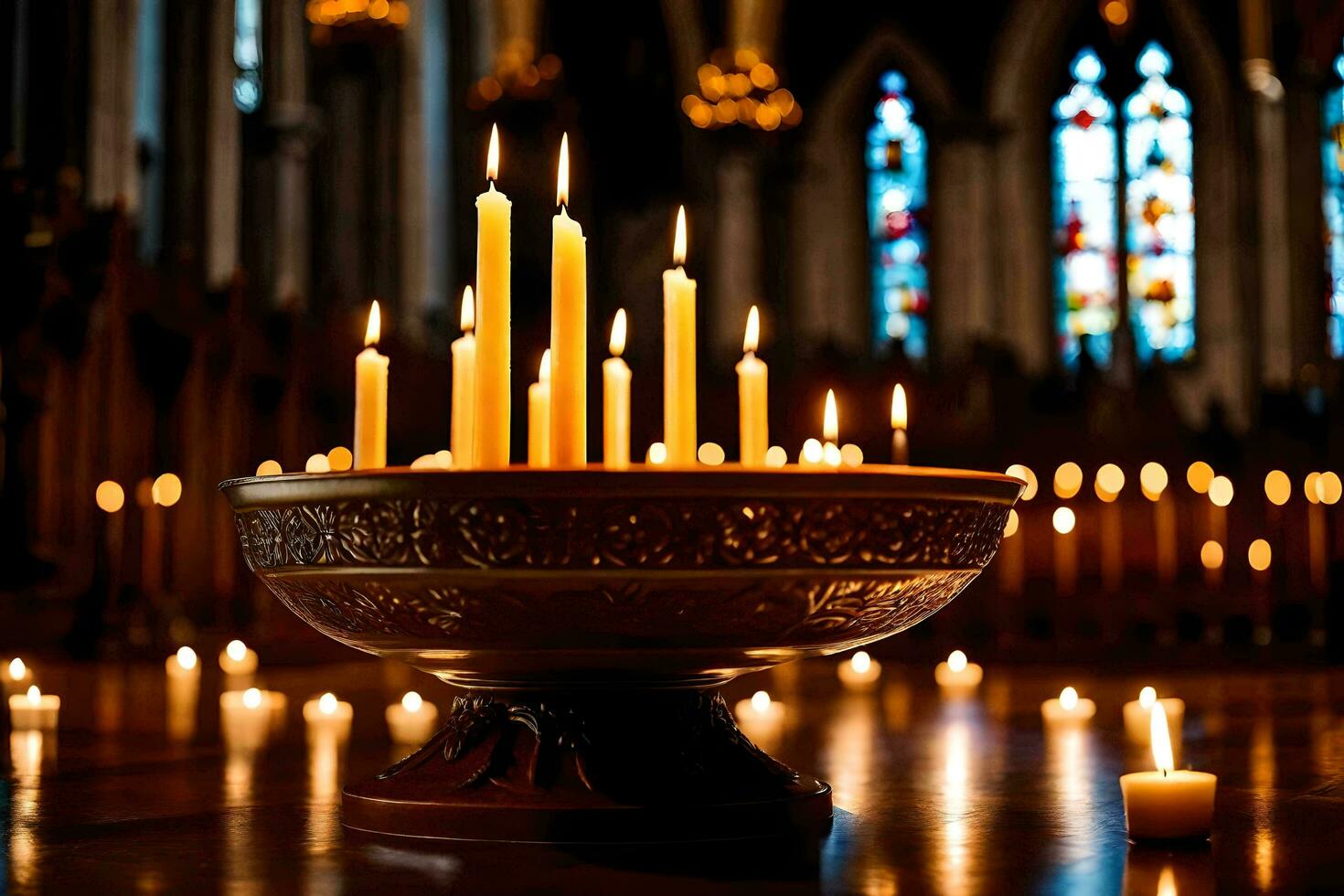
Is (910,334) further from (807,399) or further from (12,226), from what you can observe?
(12,226)

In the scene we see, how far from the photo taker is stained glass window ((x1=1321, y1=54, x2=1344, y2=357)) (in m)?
17.4

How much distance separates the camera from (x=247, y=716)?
398 centimetres

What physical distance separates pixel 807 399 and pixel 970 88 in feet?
28.8

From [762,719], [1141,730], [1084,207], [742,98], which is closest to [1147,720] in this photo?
[1141,730]

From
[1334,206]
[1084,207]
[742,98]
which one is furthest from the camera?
[1084,207]

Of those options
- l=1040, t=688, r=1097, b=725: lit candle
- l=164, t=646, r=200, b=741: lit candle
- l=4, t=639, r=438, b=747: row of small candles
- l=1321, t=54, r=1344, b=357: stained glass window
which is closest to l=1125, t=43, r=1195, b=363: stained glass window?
l=1321, t=54, r=1344, b=357: stained glass window

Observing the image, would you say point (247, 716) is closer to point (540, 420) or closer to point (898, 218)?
point (540, 420)

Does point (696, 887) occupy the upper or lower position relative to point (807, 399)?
lower

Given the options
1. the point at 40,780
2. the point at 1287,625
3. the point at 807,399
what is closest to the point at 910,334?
the point at 807,399

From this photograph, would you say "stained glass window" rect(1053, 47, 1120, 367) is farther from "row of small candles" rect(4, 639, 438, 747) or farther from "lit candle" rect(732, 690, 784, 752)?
"row of small candles" rect(4, 639, 438, 747)

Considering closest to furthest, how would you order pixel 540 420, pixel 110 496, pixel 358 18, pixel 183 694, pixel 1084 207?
pixel 540 420
pixel 183 694
pixel 110 496
pixel 358 18
pixel 1084 207

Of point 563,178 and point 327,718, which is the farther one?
point 327,718

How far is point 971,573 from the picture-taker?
2.16 metres

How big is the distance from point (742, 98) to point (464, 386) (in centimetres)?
1447
